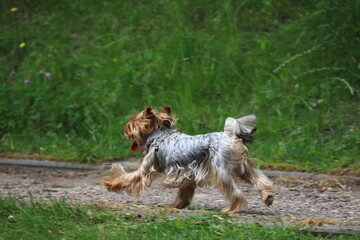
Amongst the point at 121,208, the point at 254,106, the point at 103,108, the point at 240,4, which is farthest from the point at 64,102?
the point at 121,208

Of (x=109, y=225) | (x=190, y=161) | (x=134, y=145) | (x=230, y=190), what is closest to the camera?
(x=109, y=225)

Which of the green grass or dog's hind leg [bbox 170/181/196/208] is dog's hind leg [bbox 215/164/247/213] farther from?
dog's hind leg [bbox 170/181/196/208]

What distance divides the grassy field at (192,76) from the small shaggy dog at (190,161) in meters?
2.41

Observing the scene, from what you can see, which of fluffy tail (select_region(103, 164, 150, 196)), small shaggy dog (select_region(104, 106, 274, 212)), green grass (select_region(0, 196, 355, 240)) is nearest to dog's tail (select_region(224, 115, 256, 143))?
small shaggy dog (select_region(104, 106, 274, 212))

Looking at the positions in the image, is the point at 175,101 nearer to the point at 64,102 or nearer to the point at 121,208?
the point at 64,102

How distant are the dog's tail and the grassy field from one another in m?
2.42

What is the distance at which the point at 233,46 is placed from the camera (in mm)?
11625

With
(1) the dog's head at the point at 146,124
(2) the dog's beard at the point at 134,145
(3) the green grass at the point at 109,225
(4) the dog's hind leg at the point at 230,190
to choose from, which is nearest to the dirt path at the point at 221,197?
(4) the dog's hind leg at the point at 230,190

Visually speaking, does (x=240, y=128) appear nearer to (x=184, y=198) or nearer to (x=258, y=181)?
(x=258, y=181)

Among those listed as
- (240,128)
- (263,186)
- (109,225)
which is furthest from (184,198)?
(109,225)

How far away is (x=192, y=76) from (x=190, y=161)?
514 cm

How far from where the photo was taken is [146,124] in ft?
20.6

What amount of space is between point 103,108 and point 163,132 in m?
4.44

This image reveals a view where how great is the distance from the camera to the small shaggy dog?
5.85 metres
